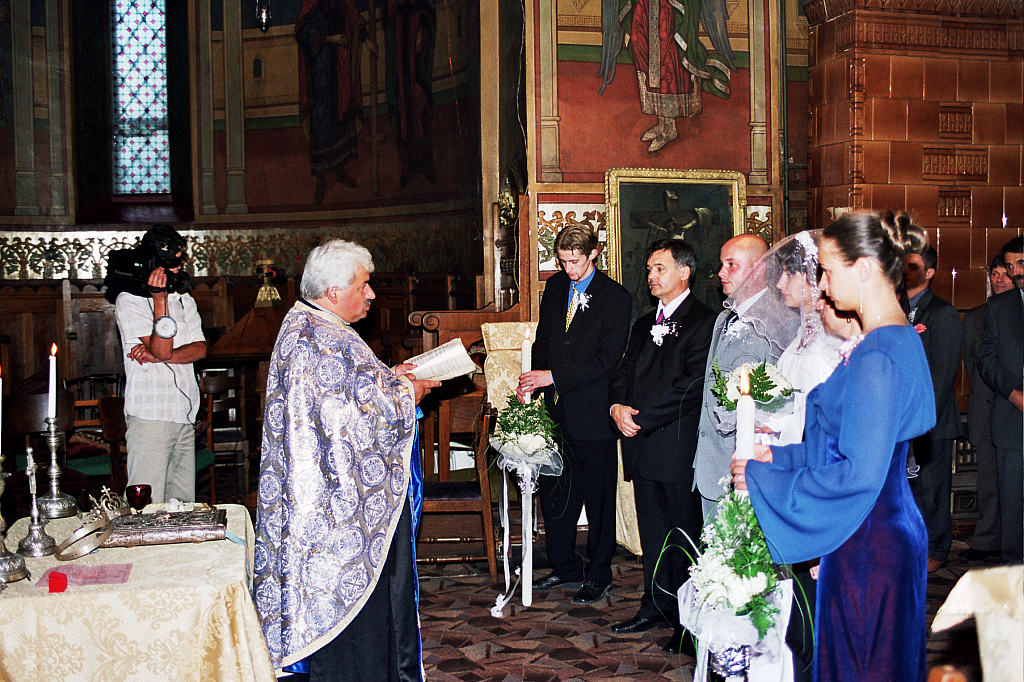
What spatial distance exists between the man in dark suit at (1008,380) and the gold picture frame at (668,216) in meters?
1.88

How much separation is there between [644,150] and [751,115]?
0.84m

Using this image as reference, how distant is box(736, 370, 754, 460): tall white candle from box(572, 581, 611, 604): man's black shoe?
7.44 feet

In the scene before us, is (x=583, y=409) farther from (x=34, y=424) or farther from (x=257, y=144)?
(x=257, y=144)

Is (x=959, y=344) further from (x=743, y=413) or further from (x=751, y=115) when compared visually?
(x=743, y=413)

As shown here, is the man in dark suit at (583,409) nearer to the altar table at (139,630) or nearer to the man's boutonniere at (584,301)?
the man's boutonniere at (584,301)

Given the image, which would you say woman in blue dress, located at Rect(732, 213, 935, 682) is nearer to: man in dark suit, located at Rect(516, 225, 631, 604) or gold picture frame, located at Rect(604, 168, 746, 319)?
man in dark suit, located at Rect(516, 225, 631, 604)

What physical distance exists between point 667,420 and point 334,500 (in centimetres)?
153

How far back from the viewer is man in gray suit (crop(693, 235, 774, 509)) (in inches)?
124

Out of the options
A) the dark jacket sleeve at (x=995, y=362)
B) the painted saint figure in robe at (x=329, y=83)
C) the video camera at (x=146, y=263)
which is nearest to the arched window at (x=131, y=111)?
the painted saint figure in robe at (x=329, y=83)

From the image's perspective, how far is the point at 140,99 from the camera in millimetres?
10812

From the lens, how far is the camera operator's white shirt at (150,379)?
4.02 m

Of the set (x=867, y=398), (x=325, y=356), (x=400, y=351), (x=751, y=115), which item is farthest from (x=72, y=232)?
(x=867, y=398)

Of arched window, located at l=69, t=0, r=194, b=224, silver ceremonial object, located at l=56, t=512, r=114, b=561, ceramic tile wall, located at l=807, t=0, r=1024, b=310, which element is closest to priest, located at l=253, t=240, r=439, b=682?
silver ceremonial object, located at l=56, t=512, r=114, b=561

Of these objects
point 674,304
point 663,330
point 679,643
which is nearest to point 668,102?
point 674,304
